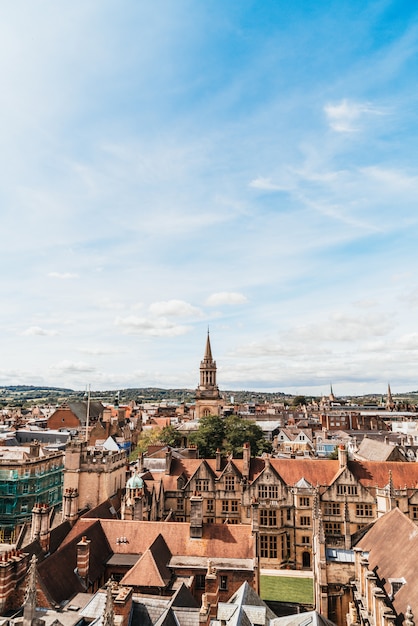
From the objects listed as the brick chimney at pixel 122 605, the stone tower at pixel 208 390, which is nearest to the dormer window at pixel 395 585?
the brick chimney at pixel 122 605

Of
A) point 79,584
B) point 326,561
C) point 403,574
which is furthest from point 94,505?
point 403,574

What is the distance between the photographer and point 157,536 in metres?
34.3

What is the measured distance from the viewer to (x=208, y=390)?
139500 millimetres

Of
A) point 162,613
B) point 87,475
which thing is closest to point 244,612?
point 162,613

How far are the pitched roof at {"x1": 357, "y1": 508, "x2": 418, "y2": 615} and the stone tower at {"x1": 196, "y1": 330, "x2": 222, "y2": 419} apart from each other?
104164 millimetres

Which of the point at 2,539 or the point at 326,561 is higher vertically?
the point at 326,561

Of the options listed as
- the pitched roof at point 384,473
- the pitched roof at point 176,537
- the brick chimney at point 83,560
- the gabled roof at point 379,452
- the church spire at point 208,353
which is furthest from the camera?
the church spire at point 208,353

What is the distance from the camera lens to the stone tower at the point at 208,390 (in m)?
136

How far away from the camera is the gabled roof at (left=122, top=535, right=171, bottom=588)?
28.8m

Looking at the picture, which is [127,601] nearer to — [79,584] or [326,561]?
[79,584]

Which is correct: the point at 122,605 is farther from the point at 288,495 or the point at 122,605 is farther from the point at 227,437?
the point at 227,437

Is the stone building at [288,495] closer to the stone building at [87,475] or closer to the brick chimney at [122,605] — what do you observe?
the stone building at [87,475]

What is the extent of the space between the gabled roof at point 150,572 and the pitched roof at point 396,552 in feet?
41.7

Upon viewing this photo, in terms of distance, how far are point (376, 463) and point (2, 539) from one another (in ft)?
152
